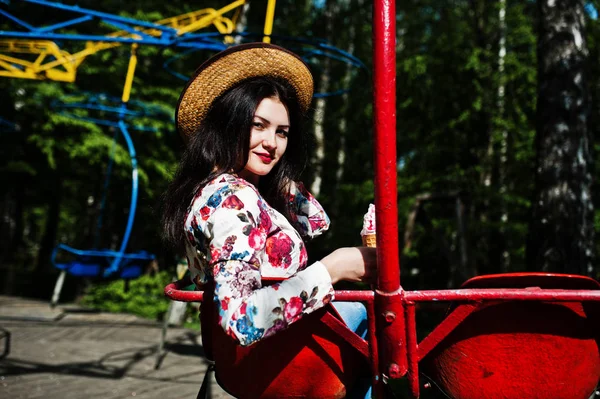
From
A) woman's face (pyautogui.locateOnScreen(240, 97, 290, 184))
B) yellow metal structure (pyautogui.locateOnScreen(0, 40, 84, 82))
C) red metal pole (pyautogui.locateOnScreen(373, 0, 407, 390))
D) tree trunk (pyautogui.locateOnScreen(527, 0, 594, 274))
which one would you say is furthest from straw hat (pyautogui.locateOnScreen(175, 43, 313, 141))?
yellow metal structure (pyautogui.locateOnScreen(0, 40, 84, 82))

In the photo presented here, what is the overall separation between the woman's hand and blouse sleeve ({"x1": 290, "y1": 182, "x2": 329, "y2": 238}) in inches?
24.5

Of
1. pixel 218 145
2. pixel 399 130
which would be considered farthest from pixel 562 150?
pixel 399 130

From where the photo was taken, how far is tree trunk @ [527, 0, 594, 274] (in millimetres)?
2645

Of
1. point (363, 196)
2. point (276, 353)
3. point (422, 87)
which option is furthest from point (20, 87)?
point (276, 353)

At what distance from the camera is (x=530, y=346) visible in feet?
3.03

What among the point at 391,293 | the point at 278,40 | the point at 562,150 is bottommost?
the point at 391,293

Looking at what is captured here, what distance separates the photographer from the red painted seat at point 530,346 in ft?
3.02

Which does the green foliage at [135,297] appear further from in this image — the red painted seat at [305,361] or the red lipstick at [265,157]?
the red painted seat at [305,361]

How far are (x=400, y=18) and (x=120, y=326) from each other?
1036 cm

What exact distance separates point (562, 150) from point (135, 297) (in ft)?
25.7

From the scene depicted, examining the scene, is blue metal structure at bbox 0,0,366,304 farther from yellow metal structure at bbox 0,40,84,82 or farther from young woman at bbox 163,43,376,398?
young woman at bbox 163,43,376,398

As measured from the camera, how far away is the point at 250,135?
4.67 feet

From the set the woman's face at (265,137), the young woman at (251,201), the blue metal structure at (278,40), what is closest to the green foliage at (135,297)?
the blue metal structure at (278,40)

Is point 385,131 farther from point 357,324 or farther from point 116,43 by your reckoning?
point 116,43
